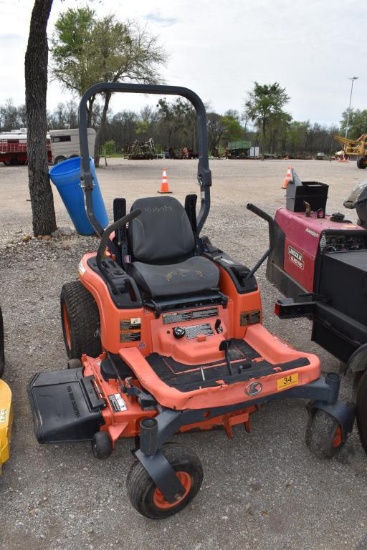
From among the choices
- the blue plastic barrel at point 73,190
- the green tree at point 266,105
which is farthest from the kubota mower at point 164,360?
the green tree at point 266,105

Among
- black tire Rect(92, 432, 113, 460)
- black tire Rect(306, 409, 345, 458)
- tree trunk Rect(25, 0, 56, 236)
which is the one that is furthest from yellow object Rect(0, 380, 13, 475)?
tree trunk Rect(25, 0, 56, 236)

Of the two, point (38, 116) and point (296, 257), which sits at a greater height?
point (38, 116)

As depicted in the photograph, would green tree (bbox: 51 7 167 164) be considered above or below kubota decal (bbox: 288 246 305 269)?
above

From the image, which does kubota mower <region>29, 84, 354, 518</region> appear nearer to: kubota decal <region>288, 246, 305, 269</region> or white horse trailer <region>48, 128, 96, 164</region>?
kubota decal <region>288, 246, 305, 269</region>

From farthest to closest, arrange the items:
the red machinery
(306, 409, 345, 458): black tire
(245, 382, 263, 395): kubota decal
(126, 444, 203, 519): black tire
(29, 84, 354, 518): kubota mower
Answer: the red machinery < (306, 409, 345, 458): black tire < (245, 382, 263, 395): kubota decal < (29, 84, 354, 518): kubota mower < (126, 444, 203, 519): black tire

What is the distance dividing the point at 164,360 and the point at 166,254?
0.82 metres

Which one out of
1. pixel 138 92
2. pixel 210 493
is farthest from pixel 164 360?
pixel 138 92

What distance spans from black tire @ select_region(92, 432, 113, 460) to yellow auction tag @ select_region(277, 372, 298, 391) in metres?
0.91

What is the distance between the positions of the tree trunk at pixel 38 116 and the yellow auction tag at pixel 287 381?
5.03 m

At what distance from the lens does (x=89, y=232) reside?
689 centimetres

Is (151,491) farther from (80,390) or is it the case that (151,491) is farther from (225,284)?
(225,284)

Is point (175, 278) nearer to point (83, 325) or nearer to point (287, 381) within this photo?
point (83, 325)

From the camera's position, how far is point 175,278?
2.99 meters

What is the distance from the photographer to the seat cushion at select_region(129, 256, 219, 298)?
9.65 feet
